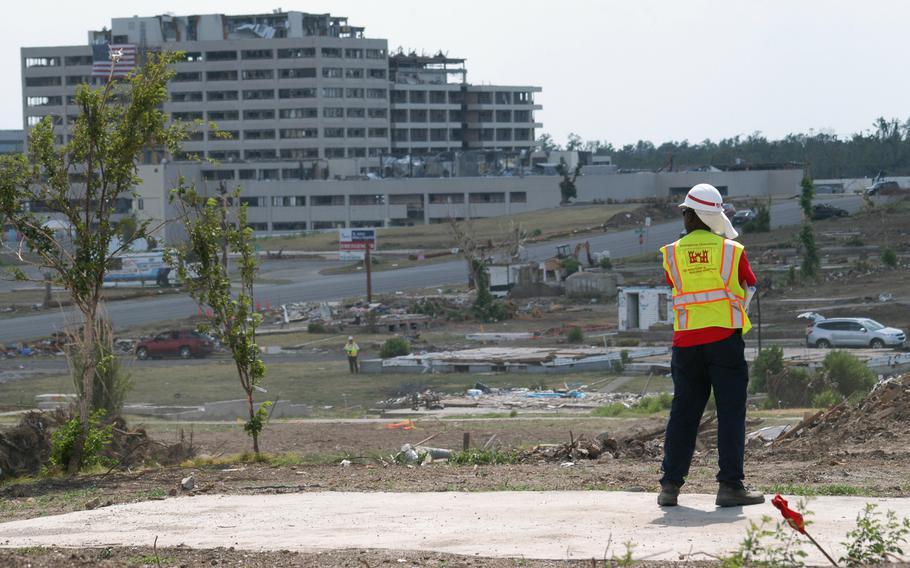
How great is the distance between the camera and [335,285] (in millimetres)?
73000

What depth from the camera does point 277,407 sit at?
30438 mm

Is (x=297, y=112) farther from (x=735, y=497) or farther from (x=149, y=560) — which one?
(x=149, y=560)

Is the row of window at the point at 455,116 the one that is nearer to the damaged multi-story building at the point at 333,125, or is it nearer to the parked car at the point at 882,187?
the damaged multi-story building at the point at 333,125

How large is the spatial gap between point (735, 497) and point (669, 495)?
0.38m

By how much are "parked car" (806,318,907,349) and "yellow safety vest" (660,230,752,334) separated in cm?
3359

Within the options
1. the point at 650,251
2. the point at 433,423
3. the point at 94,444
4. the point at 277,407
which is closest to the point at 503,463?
the point at 94,444

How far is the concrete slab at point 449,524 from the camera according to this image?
21.6ft

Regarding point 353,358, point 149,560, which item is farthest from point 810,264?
point 149,560

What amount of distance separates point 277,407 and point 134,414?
343 cm

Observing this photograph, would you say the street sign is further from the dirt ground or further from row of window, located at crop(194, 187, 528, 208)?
the dirt ground

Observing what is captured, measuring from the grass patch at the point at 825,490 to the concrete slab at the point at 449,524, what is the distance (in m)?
0.21

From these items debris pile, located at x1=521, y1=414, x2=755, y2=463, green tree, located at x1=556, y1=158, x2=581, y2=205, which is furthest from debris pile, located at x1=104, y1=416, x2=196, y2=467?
green tree, located at x1=556, y1=158, x2=581, y2=205

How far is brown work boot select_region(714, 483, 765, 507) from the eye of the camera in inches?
291

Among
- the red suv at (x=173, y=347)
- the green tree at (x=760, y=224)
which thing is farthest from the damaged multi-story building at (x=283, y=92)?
the red suv at (x=173, y=347)
